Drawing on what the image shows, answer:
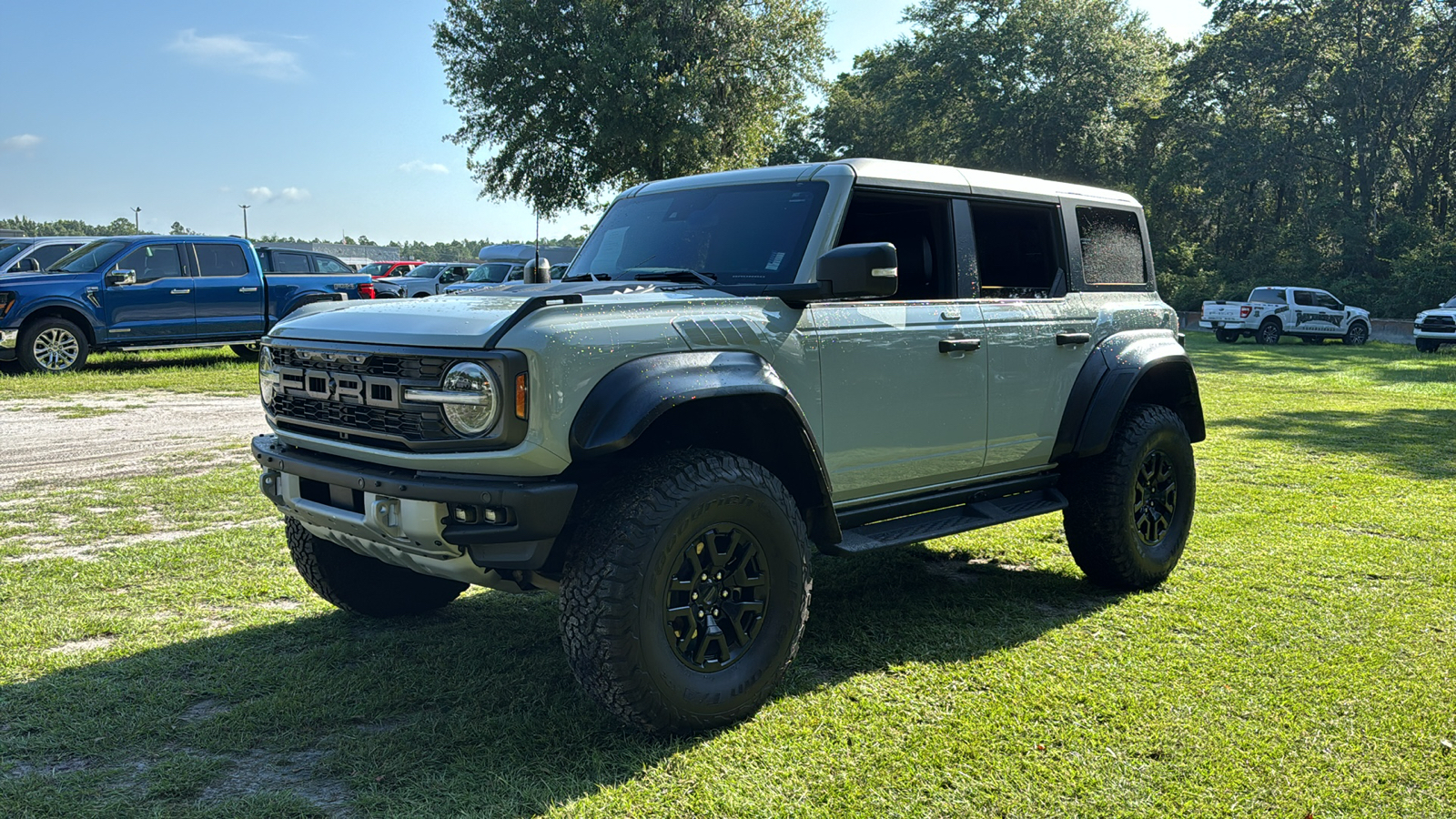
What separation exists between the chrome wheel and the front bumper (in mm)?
13863

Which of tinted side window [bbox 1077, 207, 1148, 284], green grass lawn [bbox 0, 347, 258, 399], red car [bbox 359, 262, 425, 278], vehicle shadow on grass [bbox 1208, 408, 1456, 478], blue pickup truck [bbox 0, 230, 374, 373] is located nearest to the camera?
tinted side window [bbox 1077, 207, 1148, 284]

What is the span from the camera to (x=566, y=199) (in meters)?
31.9

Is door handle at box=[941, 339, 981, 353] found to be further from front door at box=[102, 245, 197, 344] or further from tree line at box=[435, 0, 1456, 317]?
tree line at box=[435, 0, 1456, 317]

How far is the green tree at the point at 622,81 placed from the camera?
92.2ft

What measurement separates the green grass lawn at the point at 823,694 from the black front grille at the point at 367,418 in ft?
3.43

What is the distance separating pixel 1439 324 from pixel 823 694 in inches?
1109

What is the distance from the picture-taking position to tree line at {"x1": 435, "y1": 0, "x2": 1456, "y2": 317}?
28.9 meters

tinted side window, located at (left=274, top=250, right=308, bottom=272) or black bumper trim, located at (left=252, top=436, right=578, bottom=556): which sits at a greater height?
tinted side window, located at (left=274, top=250, right=308, bottom=272)

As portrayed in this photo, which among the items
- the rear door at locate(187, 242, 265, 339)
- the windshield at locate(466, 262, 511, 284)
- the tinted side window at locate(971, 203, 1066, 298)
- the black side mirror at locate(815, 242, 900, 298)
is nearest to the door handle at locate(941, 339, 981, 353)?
the tinted side window at locate(971, 203, 1066, 298)

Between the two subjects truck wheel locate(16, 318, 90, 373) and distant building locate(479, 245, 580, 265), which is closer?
truck wheel locate(16, 318, 90, 373)

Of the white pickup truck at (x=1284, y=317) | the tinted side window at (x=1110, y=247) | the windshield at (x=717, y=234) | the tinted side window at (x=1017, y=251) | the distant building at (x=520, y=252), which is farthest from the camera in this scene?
the distant building at (x=520, y=252)

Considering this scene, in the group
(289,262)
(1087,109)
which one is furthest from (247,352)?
(1087,109)

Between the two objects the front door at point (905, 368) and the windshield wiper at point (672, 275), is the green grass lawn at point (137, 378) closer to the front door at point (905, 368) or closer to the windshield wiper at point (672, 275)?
the windshield wiper at point (672, 275)

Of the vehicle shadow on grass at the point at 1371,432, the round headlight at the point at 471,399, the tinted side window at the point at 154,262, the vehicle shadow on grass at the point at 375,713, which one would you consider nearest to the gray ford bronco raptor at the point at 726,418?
the round headlight at the point at 471,399
